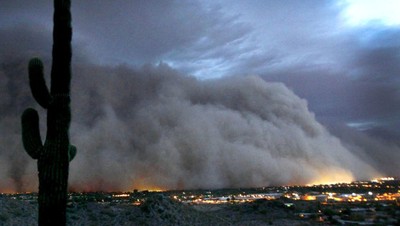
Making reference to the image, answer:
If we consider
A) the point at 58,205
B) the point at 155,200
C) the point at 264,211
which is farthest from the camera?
the point at 264,211

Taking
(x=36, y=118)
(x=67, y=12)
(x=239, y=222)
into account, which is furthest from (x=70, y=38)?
(x=239, y=222)

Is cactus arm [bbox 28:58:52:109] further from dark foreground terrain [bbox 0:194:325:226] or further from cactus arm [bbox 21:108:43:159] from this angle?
dark foreground terrain [bbox 0:194:325:226]

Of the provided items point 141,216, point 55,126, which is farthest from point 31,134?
point 141,216

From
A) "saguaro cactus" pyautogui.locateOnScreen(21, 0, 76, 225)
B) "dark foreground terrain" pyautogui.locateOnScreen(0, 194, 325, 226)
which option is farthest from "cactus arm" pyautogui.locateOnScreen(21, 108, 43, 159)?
"dark foreground terrain" pyautogui.locateOnScreen(0, 194, 325, 226)

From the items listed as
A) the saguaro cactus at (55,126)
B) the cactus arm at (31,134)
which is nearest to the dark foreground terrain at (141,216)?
the cactus arm at (31,134)

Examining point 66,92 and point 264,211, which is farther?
point 264,211

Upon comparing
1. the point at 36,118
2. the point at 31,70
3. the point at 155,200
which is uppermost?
the point at 31,70

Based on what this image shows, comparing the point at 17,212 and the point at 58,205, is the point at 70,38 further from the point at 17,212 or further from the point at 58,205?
the point at 17,212
